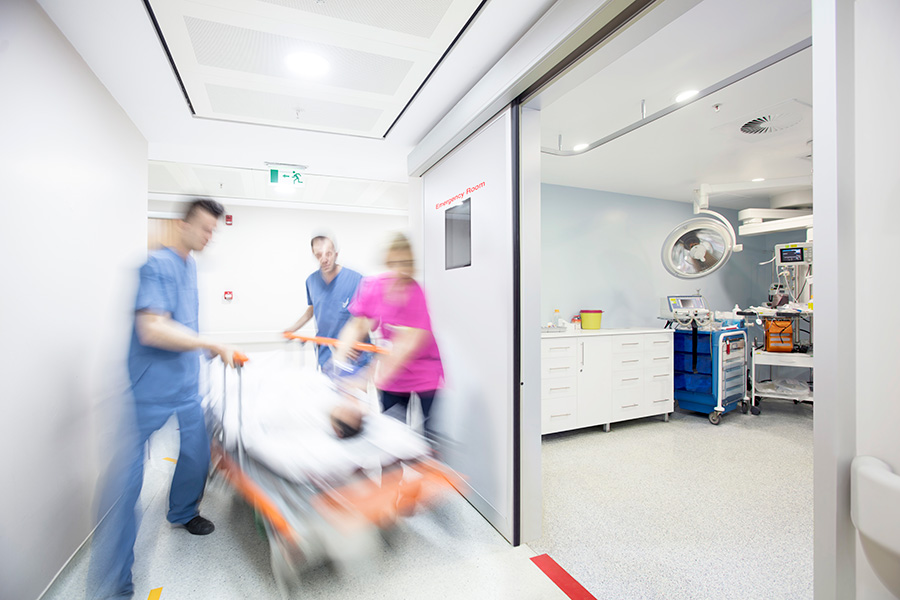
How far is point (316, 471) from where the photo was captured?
1.60 m

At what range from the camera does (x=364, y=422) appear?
6.01 feet

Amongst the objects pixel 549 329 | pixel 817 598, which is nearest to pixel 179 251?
pixel 817 598

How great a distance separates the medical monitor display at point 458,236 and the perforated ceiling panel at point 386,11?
98 cm

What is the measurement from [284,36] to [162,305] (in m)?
1.35

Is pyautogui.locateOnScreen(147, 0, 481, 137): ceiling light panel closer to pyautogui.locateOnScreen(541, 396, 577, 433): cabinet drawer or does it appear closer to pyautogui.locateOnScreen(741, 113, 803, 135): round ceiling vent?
pyautogui.locateOnScreen(541, 396, 577, 433): cabinet drawer

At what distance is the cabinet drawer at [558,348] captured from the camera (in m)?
3.61

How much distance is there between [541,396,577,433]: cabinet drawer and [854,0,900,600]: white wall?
9.13ft

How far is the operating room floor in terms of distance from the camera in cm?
175

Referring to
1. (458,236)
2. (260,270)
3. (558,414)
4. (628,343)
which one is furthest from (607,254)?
(260,270)

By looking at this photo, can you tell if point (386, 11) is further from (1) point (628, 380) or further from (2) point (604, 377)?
(1) point (628, 380)

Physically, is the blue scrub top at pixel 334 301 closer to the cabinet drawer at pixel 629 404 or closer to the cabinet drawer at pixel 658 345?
the cabinet drawer at pixel 629 404

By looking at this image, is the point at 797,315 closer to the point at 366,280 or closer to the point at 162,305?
the point at 366,280

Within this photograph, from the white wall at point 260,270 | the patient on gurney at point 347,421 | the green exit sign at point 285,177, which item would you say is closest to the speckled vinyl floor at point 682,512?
the patient on gurney at point 347,421

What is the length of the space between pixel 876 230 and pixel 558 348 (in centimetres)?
288
